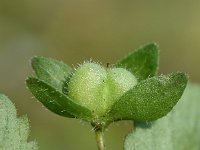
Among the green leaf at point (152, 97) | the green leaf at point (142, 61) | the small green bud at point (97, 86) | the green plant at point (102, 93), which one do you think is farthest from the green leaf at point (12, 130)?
the green leaf at point (142, 61)

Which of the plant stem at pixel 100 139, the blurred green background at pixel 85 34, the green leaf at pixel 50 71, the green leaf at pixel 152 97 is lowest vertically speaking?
the plant stem at pixel 100 139

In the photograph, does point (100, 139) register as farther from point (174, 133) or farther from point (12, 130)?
point (174, 133)

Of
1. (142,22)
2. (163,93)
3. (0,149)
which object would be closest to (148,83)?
(163,93)

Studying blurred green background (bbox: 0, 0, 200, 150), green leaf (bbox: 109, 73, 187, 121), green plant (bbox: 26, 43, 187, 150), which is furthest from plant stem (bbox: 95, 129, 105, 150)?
blurred green background (bbox: 0, 0, 200, 150)

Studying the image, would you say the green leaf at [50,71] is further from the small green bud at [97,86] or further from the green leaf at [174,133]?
the green leaf at [174,133]

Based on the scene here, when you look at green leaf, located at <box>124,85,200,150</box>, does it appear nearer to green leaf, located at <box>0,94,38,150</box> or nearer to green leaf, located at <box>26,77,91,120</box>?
green leaf, located at <box>26,77,91,120</box>

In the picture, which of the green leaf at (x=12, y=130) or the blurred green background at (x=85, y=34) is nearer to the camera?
the green leaf at (x=12, y=130)

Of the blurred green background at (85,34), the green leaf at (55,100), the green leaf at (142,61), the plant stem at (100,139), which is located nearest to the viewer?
the green leaf at (55,100)
